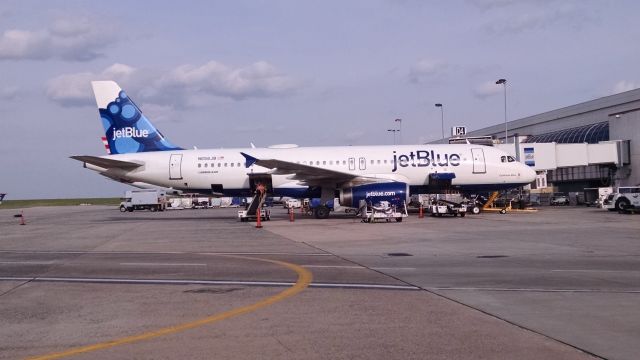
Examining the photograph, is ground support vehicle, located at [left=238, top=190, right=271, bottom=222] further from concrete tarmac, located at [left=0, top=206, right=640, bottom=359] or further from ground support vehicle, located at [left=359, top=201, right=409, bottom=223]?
concrete tarmac, located at [left=0, top=206, right=640, bottom=359]

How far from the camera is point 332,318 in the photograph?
8.53 meters

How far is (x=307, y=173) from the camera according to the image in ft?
112

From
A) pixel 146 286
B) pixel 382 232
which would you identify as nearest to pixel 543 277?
pixel 146 286

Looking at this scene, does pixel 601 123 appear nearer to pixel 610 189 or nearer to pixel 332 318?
pixel 610 189

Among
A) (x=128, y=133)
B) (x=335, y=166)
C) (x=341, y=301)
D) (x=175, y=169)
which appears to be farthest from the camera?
(x=128, y=133)

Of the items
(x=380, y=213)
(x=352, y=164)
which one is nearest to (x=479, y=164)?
(x=352, y=164)

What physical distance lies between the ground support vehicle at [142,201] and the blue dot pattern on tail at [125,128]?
34.9m

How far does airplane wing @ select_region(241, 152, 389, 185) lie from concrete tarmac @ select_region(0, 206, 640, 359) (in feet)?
43.1

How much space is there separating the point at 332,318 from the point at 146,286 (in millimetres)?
4878

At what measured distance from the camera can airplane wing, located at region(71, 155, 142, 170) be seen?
117 ft

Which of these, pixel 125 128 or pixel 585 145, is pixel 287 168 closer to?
pixel 125 128

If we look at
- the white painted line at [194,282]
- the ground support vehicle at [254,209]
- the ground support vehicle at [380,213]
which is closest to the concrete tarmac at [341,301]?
the white painted line at [194,282]

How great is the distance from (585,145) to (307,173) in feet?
79.4

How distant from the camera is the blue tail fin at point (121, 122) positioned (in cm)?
3831
